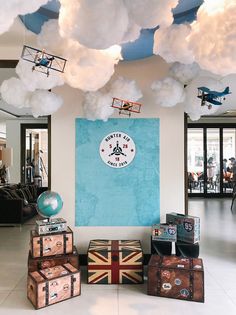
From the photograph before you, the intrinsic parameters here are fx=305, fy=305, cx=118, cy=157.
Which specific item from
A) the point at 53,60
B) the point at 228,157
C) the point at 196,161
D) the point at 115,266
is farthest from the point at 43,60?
the point at 228,157

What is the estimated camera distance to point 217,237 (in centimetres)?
574

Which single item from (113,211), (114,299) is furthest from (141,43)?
(114,299)

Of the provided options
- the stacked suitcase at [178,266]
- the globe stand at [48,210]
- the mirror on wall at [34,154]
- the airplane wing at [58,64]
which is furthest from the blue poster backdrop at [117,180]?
the mirror on wall at [34,154]

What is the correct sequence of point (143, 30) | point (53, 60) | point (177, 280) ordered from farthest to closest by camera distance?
1. point (177, 280)
2. point (143, 30)
3. point (53, 60)

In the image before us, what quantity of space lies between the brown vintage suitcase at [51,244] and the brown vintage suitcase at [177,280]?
3.26 ft

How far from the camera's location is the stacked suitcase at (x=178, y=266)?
3.15 m

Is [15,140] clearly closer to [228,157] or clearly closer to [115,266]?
[228,157]

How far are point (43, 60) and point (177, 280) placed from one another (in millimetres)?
2540

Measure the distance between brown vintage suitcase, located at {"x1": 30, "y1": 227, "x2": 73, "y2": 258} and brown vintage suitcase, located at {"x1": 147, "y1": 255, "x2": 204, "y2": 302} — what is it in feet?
3.26

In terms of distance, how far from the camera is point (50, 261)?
3.41 m

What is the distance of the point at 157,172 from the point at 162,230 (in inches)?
31.3

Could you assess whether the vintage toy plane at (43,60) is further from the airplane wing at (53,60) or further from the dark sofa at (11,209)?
the dark sofa at (11,209)

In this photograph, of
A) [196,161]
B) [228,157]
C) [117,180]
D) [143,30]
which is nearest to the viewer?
[143,30]

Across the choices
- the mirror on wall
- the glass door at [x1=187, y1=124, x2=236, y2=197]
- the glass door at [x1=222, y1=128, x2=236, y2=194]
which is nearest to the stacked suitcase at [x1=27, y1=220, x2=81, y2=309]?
the mirror on wall
